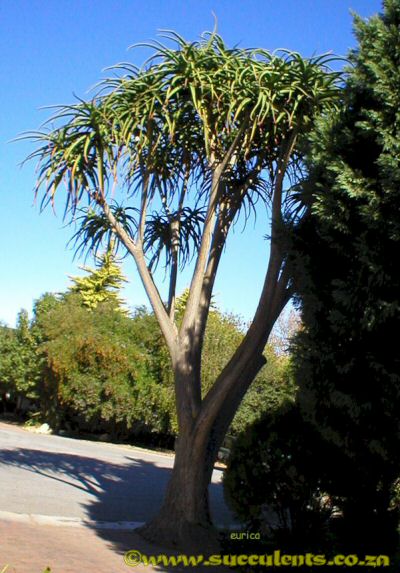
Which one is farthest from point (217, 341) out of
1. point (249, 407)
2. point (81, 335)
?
point (81, 335)

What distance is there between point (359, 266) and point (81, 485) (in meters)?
10.2

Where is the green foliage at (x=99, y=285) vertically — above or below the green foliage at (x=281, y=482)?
above

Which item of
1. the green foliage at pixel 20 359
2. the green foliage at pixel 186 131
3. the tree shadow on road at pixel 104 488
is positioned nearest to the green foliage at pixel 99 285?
the green foliage at pixel 20 359

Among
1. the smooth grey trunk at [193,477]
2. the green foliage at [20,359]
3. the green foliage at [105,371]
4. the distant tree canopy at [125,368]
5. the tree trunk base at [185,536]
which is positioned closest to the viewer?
the tree trunk base at [185,536]

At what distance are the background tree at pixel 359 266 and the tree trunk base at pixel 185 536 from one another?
2.76 meters

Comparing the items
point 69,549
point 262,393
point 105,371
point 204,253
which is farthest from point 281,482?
point 105,371

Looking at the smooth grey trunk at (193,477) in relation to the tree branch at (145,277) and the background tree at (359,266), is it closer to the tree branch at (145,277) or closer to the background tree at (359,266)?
the tree branch at (145,277)

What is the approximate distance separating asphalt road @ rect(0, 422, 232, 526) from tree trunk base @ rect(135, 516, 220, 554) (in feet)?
6.72

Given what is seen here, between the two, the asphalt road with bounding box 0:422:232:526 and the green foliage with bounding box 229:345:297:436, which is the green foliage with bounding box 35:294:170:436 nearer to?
the green foliage with bounding box 229:345:297:436

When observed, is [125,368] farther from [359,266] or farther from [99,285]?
[359,266]

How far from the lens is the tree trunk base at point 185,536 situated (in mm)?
8430

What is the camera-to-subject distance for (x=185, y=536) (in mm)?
8523

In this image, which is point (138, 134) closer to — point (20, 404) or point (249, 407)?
point (249, 407)

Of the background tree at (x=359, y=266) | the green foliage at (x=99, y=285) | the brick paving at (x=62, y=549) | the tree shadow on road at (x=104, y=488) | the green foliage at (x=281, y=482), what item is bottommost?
the brick paving at (x=62, y=549)
